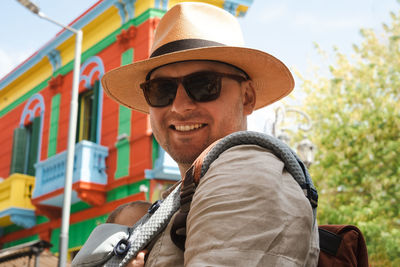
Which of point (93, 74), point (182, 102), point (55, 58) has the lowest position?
point (182, 102)

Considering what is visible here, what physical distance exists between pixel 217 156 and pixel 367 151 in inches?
470

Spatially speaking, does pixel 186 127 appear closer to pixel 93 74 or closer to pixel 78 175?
pixel 78 175

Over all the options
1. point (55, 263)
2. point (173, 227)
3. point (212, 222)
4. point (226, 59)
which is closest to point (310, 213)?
point (212, 222)

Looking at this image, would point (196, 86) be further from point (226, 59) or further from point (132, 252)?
point (132, 252)

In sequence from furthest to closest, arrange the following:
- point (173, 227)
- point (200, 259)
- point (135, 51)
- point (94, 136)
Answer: point (94, 136) < point (135, 51) < point (173, 227) < point (200, 259)

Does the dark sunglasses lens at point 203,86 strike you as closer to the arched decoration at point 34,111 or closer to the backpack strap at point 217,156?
the backpack strap at point 217,156

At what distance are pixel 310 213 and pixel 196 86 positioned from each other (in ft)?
2.84

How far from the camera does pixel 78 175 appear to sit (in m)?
11.3

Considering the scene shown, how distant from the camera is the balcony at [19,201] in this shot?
1373cm

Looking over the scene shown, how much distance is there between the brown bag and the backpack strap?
0.12 metres

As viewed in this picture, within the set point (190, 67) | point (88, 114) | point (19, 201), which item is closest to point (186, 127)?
point (190, 67)

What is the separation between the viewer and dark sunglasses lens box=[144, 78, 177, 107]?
2.00 metres

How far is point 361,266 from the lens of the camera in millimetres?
1381

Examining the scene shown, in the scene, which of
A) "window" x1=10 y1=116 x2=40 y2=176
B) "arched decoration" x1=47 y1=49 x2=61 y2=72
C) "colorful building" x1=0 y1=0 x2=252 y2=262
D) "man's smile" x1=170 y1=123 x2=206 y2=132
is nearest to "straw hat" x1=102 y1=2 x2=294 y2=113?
"man's smile" x1=170 y1=123 x2=206 y2=132
